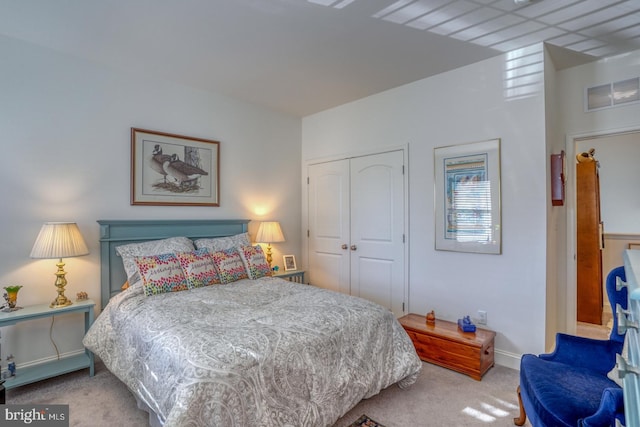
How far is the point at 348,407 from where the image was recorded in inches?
76.8

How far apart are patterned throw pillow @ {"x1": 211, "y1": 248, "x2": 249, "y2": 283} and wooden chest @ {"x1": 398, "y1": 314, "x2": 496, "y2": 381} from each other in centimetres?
160

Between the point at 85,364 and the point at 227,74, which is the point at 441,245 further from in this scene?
the point at 85,364

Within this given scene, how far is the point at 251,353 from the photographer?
1.59 meters

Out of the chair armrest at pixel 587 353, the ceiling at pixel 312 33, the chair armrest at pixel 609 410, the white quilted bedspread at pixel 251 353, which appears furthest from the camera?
the ceiling at pixel 312 33

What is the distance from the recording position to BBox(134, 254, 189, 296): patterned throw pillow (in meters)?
2.58

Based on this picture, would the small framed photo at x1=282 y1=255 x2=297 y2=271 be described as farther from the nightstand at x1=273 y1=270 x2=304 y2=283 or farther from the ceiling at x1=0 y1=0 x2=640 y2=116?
the ceiling at x1=0 y1=0 x2=640 y2=116

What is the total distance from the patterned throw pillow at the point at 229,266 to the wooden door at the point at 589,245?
3898 mm

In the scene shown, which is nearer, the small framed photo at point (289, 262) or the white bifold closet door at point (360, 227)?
the white bifold closet door at point (360, 227)

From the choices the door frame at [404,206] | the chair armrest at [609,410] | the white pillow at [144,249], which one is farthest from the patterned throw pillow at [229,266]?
the chair armrest at [609,410]

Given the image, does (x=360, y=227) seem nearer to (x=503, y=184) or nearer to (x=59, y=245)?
(x=503, y=184)

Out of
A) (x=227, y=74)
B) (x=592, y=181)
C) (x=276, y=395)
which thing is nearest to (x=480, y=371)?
(x=276, y=395)

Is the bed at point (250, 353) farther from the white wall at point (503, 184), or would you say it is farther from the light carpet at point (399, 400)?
the white wall at point (503, 184)

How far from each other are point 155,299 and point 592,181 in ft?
15.3

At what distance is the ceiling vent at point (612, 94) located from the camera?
2.68 meters
